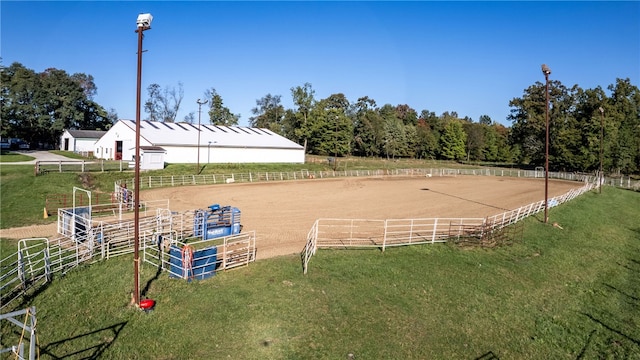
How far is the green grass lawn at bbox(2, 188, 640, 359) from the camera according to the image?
9.62 metres

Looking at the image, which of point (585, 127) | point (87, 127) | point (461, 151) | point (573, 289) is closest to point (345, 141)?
point (461, 151)

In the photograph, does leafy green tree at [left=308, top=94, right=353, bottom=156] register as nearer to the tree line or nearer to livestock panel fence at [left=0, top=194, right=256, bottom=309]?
→ the tree line

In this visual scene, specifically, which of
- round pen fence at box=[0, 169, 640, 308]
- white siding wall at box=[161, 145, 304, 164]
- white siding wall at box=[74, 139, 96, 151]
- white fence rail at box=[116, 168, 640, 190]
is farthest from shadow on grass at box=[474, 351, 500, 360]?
white siding wall at box=[74, 139, 96, 151]

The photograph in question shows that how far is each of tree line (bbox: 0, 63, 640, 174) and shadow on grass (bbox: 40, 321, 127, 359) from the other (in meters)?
61.3

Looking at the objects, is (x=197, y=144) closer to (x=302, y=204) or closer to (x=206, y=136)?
(x=206, y=136)

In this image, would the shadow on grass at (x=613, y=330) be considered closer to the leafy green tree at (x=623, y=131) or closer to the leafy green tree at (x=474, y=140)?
the leafy green tree at (x=623, y=131)

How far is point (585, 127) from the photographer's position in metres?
66.0

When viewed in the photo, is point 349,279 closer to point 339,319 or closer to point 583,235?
point 339,319

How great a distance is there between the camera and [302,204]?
1128 inches

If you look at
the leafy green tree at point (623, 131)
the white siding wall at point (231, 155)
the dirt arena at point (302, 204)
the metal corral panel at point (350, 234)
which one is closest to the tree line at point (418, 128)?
the leafy green tree at point (623, 131)

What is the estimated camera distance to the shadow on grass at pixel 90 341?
8917mm

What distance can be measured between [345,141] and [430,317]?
7022cm

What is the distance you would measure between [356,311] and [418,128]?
9457 centimetres

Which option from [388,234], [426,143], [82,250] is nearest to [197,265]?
[82,250]
